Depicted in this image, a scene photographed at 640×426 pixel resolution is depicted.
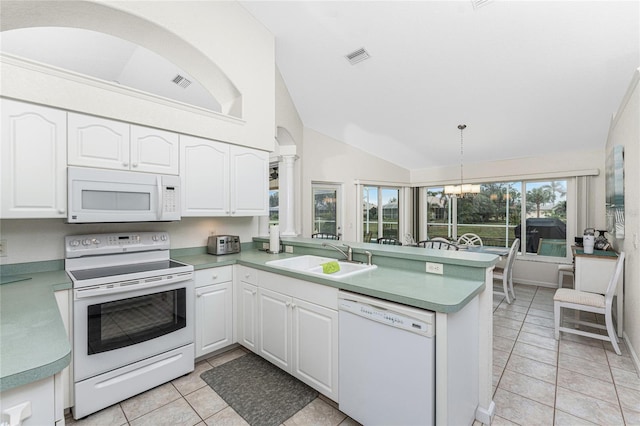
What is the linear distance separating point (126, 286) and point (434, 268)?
2228 mm

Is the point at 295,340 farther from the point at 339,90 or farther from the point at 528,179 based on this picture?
the point at 528,179

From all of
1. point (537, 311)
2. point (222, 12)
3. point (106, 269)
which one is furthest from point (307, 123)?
point (537, 311)

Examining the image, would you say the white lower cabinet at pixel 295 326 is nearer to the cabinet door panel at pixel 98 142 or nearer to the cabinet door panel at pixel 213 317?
the cabinet door panel at pixel 213 317

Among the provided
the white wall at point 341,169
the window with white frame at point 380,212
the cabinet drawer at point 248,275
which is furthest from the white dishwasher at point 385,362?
the window with white frame at point 380,212

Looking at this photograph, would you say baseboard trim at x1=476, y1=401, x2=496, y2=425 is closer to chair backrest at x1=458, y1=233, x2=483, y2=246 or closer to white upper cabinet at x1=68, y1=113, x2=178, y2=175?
white upper cabinet at x1=68, y1=113, x2=178, y2=175

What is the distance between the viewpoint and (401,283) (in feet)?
5.94

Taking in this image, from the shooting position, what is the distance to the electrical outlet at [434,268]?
2.05 metres

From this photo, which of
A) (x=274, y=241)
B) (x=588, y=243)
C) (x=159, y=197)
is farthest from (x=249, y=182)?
(x=588, y=243)

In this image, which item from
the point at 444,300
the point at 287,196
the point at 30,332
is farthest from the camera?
the point at 287,196

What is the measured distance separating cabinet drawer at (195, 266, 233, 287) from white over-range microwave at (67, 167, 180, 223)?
0.56 meters

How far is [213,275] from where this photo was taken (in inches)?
104

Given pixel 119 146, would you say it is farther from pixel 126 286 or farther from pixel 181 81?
pixel 181 81

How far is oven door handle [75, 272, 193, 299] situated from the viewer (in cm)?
193

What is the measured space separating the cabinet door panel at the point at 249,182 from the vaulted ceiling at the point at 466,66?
1.49 meters
